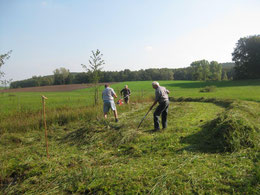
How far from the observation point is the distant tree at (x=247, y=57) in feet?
138

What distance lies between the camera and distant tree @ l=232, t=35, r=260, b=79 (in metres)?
42.2

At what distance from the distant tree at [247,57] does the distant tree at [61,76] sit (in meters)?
63.1

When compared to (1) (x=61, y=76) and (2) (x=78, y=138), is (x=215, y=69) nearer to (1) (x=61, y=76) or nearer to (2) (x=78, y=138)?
(1) (x=61, y=76)

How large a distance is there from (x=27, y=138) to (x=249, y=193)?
680 centimetres

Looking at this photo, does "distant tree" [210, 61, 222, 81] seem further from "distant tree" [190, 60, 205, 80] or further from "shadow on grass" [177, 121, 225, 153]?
"shadow on grass" [177, 121, 225, 153]

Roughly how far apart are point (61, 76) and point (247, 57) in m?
67.9

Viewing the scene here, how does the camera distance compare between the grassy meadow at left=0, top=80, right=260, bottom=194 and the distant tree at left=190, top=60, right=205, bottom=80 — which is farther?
the distant tree at left=190, top=60, right=205, bottom=80

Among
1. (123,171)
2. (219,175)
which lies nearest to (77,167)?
(123,171)

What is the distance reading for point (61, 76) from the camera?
229 ft

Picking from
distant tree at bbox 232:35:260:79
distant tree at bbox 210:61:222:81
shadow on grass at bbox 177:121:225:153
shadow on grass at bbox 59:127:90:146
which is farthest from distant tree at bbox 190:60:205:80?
shadow on grass at bbox 59:127:90:146

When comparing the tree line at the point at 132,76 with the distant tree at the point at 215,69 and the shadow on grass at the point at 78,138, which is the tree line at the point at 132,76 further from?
the shadow on grass at the point at 78,138

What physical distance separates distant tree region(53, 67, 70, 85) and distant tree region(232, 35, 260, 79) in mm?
63122

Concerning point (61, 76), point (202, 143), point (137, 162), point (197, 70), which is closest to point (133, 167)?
point (137, 162)

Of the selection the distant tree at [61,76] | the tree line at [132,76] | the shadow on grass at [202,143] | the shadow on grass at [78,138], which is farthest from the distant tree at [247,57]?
the distant tree at [61,76]
